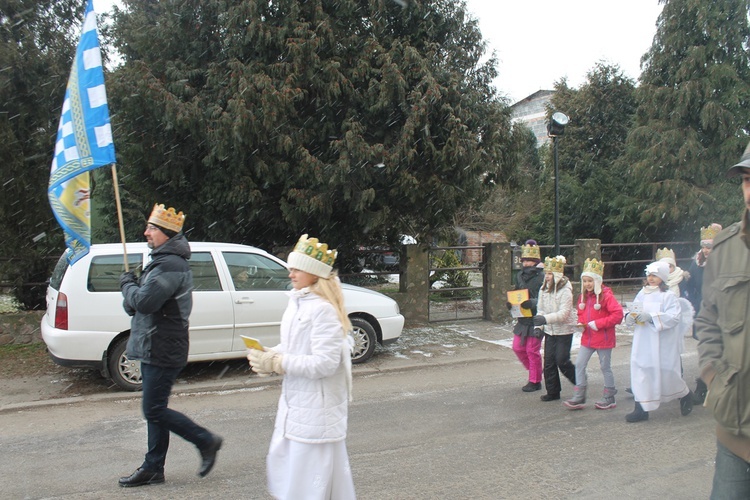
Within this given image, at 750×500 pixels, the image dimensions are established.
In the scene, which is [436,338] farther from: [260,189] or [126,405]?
[126,405]

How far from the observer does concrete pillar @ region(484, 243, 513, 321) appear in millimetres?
12539

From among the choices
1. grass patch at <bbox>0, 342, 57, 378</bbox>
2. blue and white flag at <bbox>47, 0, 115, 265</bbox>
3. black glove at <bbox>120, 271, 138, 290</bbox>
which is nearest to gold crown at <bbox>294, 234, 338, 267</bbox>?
black glove at <bbox>120, 271, 138, 290</bbox>

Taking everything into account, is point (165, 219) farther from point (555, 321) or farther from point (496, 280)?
point (496, 280)

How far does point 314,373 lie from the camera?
3.21m

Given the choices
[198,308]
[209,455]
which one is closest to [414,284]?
[198,308]

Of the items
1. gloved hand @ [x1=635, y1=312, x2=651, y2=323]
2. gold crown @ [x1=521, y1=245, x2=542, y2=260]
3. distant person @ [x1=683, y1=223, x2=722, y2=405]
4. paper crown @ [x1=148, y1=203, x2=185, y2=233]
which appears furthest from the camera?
distant person @ [x1=683, y1=223, x2=722, y2=405]

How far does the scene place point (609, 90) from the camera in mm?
21609

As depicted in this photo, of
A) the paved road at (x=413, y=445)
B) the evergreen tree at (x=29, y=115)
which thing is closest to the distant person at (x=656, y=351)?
the paved road at (x=413, y=445)

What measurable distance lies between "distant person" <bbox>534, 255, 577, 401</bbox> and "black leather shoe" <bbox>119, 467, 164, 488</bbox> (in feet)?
13.4

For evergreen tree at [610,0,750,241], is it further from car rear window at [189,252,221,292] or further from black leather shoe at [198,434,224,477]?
black leather shoe at [198,434,224,477]

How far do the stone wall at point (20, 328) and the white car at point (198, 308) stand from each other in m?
2.29

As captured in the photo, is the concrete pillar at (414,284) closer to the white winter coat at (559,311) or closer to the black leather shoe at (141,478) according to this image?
the white winter coat at (559,311)

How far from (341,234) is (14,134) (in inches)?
208

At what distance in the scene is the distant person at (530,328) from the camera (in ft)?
23.3
